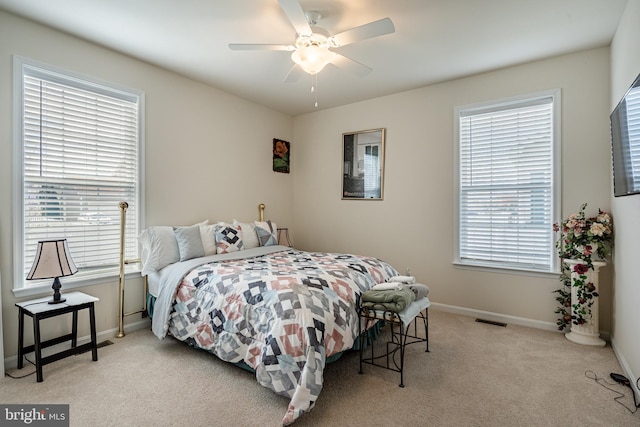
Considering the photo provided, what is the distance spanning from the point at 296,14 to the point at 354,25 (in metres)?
0.80

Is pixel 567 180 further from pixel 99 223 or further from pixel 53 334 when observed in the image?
pixel 53 334

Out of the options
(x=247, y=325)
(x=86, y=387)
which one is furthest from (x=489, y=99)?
(x=86, y=387)

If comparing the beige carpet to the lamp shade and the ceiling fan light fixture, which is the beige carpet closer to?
the lamp shade

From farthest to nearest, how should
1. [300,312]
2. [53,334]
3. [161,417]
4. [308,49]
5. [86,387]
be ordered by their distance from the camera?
[53,334], [308,49], [86,387], [300,312], [161,417]

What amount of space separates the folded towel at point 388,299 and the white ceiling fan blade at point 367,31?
1.81 m

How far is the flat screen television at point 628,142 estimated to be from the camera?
1.85 metres

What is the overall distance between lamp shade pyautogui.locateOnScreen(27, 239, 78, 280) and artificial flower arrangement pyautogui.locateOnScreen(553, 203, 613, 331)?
4283mm

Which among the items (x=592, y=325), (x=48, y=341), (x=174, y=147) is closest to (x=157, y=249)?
(x=48, y=341)

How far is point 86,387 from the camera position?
226cm

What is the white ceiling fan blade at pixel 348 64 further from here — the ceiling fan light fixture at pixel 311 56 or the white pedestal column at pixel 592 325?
the white pedestal column at pixel 592 325

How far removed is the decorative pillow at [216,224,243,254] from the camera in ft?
11.6

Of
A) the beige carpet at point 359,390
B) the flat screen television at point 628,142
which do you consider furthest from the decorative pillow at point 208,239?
the flat screen television at point 628,142

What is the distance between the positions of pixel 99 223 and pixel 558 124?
4.58m

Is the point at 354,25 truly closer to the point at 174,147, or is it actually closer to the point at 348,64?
the point at 348,64
